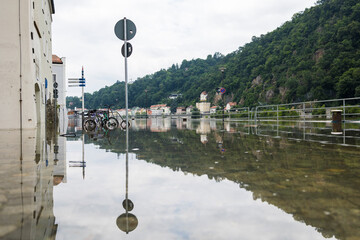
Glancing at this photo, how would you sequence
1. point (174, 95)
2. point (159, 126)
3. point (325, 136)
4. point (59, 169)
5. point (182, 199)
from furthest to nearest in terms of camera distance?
point (174, 95), point (159, 126), point (325, 136), point (59, 169), point (182, 199)

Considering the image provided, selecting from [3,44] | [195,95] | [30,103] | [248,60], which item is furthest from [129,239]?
[195,95]

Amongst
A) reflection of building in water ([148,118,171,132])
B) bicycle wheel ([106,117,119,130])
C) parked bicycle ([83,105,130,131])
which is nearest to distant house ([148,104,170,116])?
reflection of building in water ([148,118,171,132])

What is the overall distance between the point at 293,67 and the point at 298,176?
8639 cm

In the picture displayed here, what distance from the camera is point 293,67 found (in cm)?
8394

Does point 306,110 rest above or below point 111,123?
above

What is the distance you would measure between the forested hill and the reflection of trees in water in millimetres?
49228

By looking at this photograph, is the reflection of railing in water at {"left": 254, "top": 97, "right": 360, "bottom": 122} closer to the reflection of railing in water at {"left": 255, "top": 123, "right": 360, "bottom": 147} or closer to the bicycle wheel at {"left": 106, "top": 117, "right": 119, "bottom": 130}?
the reflection of railing in water at {"left": 255, "top": 123, "right": 360, "bottom": 147}

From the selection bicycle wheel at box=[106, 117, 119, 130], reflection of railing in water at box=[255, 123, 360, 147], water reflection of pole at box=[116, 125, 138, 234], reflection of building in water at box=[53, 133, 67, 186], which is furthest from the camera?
bicycle wheel at box=[106, 117, 119, 130]

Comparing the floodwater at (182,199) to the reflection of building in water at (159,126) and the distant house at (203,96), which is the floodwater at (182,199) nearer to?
the reflection of building in water at (159,126)

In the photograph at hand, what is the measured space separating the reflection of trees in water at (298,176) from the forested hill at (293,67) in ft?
162

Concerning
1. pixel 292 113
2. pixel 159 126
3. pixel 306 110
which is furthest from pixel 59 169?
pixel 292 113

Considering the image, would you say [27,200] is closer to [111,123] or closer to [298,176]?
[298,176]

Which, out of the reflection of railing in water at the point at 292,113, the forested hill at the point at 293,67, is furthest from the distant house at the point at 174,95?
the reflection of railing in water at the point at 292,113

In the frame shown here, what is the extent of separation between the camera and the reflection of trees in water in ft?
7.78
